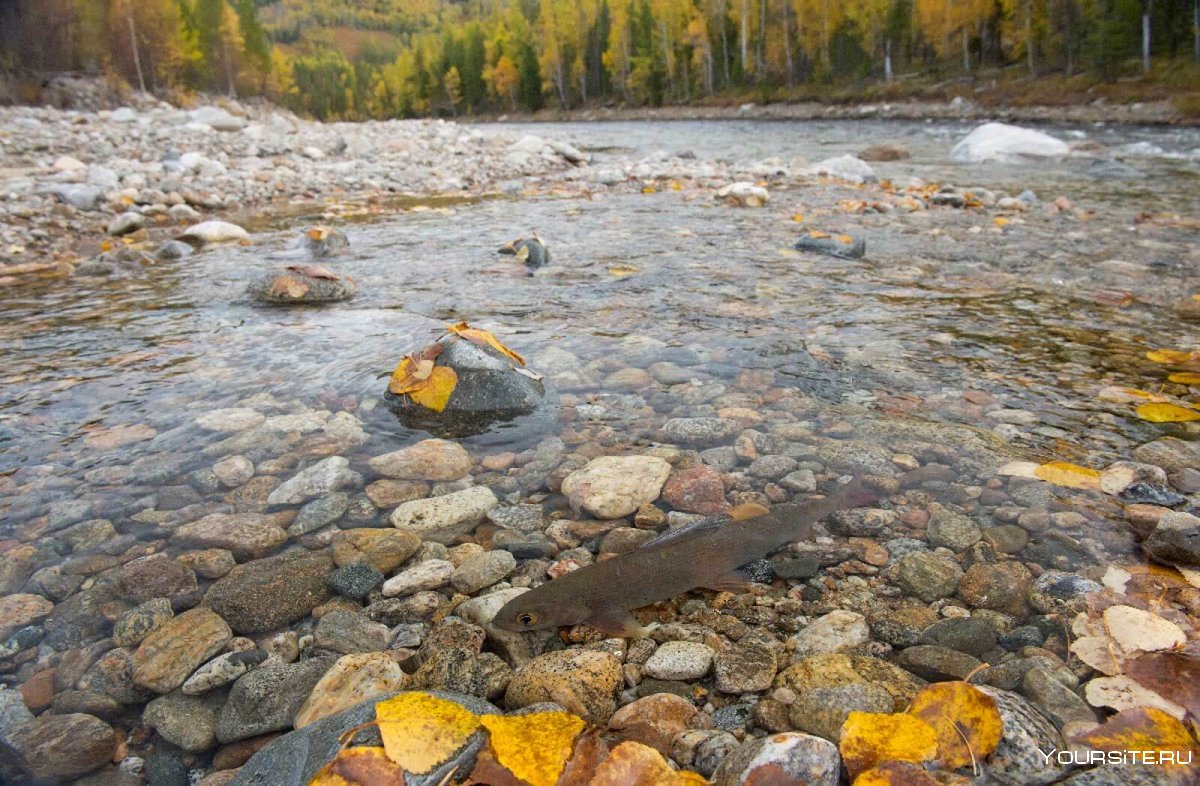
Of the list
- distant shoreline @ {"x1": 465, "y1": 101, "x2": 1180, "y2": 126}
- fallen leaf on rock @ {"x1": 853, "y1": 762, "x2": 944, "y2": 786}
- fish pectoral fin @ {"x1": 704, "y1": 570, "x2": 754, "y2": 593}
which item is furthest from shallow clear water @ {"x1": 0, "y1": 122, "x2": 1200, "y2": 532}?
distant shoreline @ {"x1": 465, "y1": 101, "x2": 1180, "y2": 126}

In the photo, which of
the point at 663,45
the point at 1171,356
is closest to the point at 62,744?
the point at 1171,356

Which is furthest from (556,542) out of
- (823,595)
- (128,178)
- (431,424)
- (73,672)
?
(128,178)

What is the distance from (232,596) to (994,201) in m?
10.5

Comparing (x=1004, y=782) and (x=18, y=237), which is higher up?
(x=18, y=237)

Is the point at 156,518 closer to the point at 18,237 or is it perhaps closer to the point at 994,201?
the point at 18,237

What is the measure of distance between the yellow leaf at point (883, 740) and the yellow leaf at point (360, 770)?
0.96 metres

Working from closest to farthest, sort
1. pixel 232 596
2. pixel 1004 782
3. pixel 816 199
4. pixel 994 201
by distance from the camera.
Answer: pixel 1004 782 → pixel 232 596 → pixel 994 201 → pixel 816 199

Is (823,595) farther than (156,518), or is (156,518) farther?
(156,518)

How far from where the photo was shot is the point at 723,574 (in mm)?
2104

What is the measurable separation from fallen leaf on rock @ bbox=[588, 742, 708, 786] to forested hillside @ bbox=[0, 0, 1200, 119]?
41040 mm

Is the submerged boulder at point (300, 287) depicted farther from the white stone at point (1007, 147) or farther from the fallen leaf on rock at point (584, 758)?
the white stone at point (1007, 147)

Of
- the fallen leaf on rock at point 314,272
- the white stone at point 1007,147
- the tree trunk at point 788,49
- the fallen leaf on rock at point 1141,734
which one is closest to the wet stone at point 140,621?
the fallen leaf on rock at point 1141,734

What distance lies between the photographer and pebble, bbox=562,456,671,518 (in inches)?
99.6

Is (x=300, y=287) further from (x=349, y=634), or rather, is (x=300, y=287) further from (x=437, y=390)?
(x=349, y=634)
